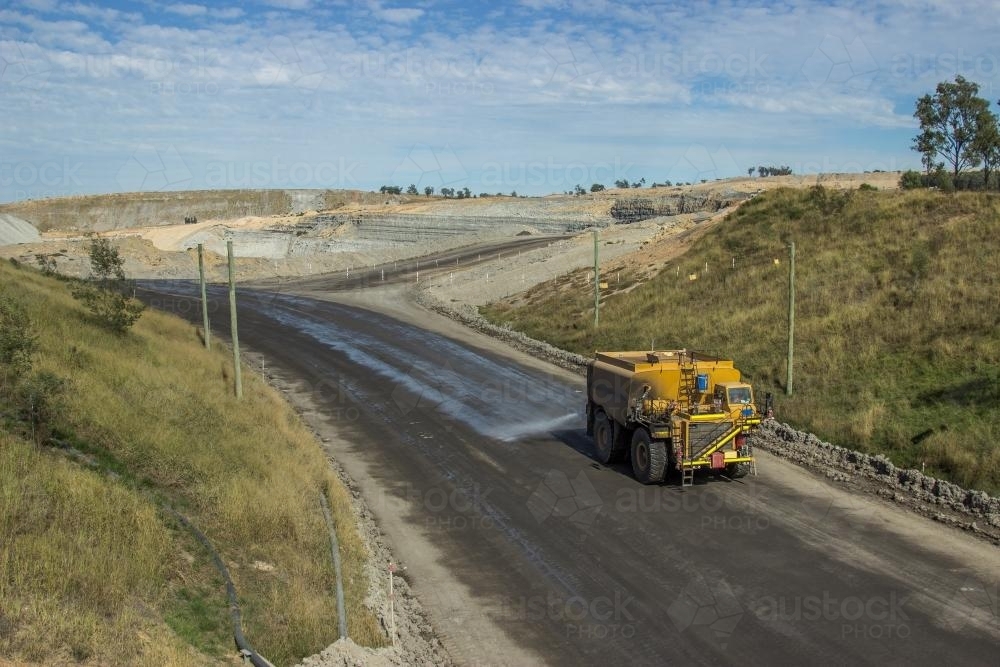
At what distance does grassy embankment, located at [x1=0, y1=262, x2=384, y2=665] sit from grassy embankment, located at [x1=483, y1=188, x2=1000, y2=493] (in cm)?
1317

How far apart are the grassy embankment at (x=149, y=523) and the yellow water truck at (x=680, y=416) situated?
621 cm

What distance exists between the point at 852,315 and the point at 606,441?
1274 cm

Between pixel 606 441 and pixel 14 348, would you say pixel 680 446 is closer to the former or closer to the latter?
pixel 606 441

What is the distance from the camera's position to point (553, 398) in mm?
26531

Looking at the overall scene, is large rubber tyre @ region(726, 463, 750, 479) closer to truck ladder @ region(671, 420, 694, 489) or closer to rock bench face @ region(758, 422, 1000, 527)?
truck ladder @ region(671, 420, 694, 489)

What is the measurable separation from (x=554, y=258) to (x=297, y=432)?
1705 inches

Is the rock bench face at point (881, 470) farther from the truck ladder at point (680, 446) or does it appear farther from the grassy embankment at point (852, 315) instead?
the truck ladder at point (680, 446)

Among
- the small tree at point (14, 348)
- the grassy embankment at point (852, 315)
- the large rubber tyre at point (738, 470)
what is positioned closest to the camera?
the small tree at point (14, 348)

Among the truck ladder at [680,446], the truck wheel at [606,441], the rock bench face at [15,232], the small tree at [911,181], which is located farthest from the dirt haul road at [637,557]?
the rock bench face at [15,232]

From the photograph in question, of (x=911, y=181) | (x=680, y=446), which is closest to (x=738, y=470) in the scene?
(x=680, y=446)

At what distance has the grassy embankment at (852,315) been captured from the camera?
1956cm

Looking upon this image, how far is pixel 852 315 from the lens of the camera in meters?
27.1

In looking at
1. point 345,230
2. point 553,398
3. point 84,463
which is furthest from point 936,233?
point 345,230

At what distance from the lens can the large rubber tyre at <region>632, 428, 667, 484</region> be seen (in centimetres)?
1680
